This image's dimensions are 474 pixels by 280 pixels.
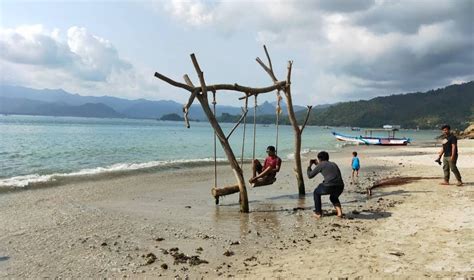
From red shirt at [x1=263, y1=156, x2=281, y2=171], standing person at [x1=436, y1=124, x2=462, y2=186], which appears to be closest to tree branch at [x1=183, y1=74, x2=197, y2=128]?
red shirt at [x1=263, y1=156, x2=281, y2=171]

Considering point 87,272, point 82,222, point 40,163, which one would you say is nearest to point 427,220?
point 87,272

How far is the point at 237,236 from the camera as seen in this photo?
333 inches

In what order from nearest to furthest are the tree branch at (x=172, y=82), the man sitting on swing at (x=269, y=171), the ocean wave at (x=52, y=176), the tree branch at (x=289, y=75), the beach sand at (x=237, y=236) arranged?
the beach sand at (x=237, y=236), the tree branch at (x=172, y=82), the man sitting on swing at (x=269, y=171), the tree branch at (x=289, y=75), the ocean wave at (x=52, y=176)

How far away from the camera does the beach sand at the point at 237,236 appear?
6266mm

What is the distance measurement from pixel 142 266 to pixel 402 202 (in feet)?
26.4

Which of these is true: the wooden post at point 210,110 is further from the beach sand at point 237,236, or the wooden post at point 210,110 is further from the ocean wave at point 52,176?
the ocean wave at point 52,176

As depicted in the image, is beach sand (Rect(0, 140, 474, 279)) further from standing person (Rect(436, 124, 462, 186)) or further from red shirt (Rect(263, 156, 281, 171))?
red shirt (Rect(263, 156, 281, 171))

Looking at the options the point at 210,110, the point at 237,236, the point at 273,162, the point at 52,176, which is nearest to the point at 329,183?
the point at 273,162

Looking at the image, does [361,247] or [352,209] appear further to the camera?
[352,209]

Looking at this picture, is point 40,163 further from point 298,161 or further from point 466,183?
point 466,183

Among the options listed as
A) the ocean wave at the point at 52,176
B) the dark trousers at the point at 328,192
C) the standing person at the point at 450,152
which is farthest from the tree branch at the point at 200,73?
the ocean wave at the point at 52,176

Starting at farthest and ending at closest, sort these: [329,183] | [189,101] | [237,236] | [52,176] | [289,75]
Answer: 1. [52,176]
2. [289,75]
3. [189,101]
4. [329,183]
5. [237,236]

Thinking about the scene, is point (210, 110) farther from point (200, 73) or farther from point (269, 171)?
point (269, 171)

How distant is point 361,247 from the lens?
712 centimetres
